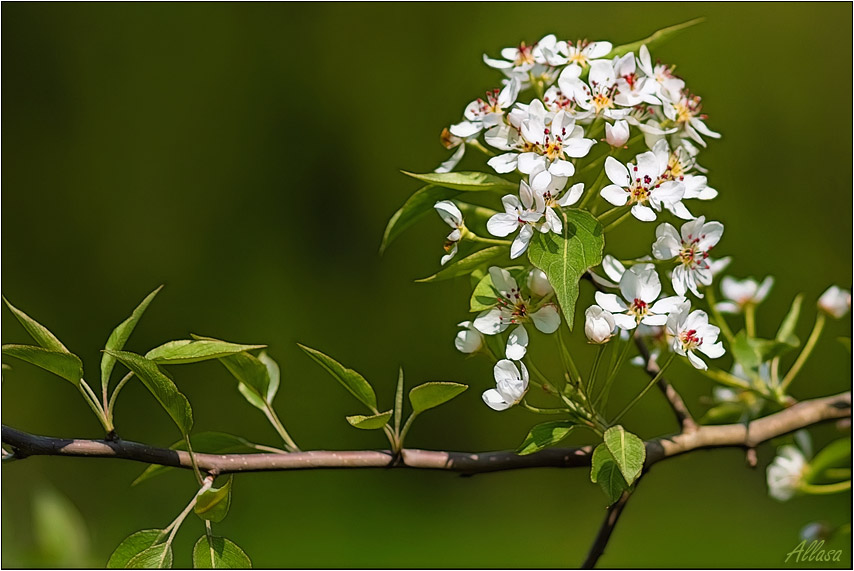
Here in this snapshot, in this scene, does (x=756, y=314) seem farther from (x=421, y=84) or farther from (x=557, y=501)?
(x=421, y=84)

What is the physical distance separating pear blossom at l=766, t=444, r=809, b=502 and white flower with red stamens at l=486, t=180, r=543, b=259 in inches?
15.3

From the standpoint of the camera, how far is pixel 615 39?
169 centimetres

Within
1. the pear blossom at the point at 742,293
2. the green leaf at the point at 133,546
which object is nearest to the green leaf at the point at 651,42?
the pear blossom at the point at 742,293

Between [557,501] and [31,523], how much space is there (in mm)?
1241

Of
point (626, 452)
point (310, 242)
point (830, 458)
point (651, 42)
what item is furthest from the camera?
point (310, 242)

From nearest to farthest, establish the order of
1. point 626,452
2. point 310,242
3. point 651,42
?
point 626,452
point 651,42
point 310,242

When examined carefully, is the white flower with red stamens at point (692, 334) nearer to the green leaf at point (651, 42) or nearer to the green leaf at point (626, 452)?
the green leaf at point (626, 452)

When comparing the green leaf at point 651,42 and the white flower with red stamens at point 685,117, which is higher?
the green leaf at point 651,42

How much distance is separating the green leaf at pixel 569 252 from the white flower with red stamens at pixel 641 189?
24mm

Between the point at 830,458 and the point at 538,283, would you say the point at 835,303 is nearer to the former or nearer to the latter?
the point at 830,458

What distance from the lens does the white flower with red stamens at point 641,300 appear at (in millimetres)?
390

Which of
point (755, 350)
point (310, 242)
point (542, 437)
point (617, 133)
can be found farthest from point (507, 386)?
point (310, 242)

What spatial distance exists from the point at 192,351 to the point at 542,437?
17 centimetres

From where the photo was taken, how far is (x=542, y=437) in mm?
387
